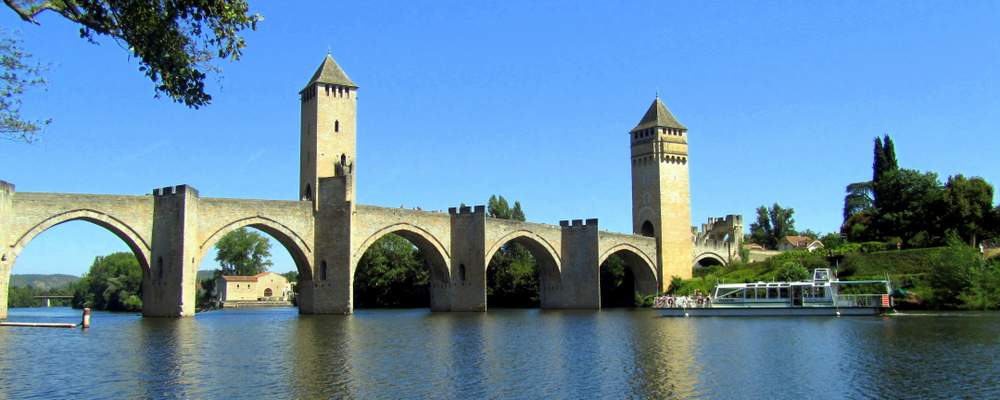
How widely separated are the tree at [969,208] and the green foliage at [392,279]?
33.5 metres

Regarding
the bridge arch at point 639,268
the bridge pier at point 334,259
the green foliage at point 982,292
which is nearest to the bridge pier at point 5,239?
the bridge pier at point 334,259

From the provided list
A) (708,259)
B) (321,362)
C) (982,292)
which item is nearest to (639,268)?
(708,259)

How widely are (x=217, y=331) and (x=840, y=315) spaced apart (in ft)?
79.2

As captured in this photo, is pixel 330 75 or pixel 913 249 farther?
pixel 913 249

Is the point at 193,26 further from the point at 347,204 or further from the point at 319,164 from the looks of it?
the point at 319,164

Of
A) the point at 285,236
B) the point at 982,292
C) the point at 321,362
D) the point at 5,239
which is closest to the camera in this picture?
the point at 321,362

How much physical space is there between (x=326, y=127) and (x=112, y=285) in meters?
29.9

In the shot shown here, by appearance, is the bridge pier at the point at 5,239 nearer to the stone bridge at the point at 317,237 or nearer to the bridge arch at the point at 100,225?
the stone bridge at the point at 317,237

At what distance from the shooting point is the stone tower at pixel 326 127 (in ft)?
139

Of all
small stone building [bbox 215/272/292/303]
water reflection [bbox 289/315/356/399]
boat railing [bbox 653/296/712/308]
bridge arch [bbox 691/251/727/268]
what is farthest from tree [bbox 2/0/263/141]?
small stone building [bbox 215/272/292/303]

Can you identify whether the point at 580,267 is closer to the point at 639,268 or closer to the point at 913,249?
the point at 639,268

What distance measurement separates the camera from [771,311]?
36.3 m

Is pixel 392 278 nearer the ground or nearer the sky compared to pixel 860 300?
nearer the sky

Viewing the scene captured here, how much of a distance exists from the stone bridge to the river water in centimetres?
542
